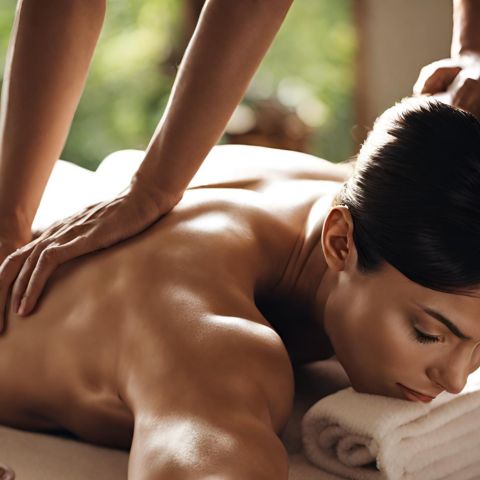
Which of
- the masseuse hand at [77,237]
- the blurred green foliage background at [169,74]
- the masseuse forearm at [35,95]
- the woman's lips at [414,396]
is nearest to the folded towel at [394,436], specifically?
the woman's lips at [414,396]

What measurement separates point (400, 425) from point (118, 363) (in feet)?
1.42

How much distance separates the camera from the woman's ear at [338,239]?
61.3 inches

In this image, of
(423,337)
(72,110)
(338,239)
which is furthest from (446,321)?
(72,110)

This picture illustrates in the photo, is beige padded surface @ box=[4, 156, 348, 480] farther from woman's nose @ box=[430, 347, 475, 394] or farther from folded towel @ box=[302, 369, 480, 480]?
woman's nose @ box=[430, 347, 475, 394]

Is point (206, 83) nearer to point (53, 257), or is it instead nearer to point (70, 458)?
point (53, 257)

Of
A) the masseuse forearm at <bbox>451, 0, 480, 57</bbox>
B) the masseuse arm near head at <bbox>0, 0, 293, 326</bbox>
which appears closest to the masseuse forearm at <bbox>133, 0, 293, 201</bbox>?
the masseuse arm near head at <bbox>0, 0, 293, 326</bbox>

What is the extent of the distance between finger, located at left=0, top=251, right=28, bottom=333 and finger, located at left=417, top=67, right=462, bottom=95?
82 centimetres

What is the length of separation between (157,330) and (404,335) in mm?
373

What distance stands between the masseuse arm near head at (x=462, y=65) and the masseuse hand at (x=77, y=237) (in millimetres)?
544

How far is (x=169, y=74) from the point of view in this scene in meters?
4.88

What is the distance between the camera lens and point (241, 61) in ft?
5.61

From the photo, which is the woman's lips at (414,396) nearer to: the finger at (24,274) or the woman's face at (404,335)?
the woman's face at (404,335)

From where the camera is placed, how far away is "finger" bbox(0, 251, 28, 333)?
162 cm

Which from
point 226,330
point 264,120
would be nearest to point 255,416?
point 226,330
